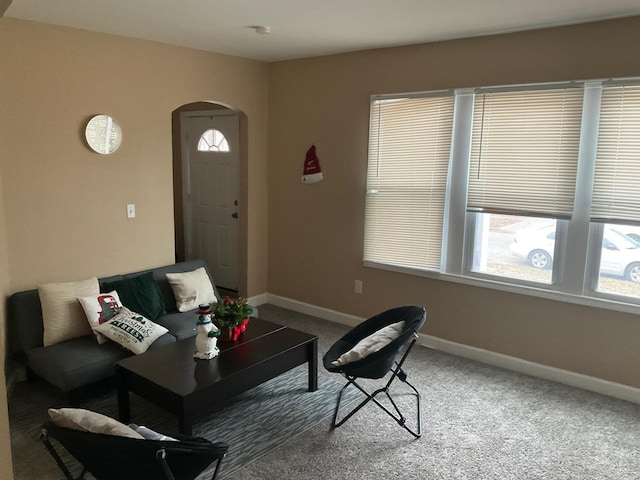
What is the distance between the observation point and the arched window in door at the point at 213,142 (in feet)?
19.2

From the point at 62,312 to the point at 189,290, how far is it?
101cm

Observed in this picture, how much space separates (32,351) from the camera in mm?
3416

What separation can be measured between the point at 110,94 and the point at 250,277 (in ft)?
7.79

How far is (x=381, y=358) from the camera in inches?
113

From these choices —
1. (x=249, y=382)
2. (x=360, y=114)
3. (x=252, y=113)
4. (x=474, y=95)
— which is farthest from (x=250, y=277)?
(x=474, y=95)

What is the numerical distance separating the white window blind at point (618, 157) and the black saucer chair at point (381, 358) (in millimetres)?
1597

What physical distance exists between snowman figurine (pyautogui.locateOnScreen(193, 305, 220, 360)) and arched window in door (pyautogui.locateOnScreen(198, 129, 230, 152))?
317 cm

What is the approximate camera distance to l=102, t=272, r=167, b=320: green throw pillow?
12.7 ft

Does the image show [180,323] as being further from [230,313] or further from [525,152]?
[525,152]

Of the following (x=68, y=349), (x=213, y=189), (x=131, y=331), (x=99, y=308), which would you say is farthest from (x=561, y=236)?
(x=213, y=189)

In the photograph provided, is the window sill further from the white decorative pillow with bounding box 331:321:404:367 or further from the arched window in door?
the arched window in door

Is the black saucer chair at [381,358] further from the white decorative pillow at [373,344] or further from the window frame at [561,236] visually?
the window frame at [561,236]

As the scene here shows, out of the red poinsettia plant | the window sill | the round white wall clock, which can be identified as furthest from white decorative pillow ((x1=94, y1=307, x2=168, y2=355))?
the window sill

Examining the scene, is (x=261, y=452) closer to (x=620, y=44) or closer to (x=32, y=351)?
(x=32, y=351)
